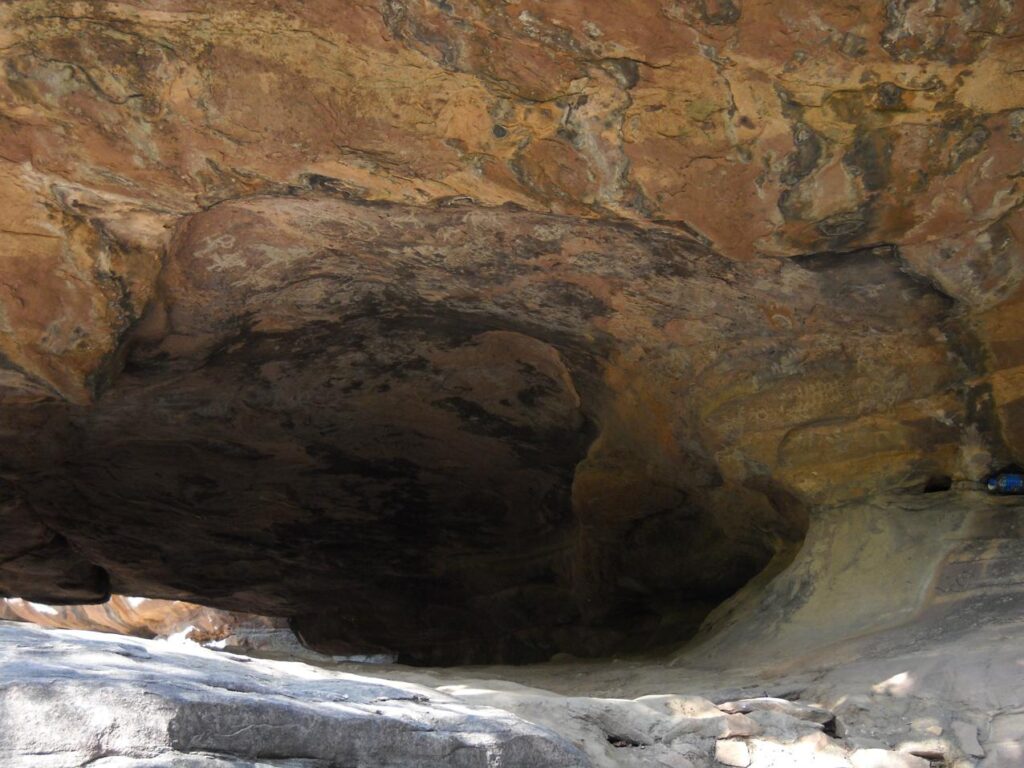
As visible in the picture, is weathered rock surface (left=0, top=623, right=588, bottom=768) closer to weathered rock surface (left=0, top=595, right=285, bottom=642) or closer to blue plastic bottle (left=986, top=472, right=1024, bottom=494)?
blue plastic bottle (left=986, top=472, right=1024, bottom=494)

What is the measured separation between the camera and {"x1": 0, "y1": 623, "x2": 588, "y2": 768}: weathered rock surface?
1921 millimetres

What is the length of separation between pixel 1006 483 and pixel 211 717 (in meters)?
2.83

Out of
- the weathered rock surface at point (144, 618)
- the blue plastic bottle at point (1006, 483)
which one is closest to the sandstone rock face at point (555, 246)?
the blue plastic bottle at point (1006, 483)

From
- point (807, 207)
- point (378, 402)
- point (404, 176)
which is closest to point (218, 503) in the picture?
point (378, 402)

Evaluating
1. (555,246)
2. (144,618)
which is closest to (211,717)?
(555,246)

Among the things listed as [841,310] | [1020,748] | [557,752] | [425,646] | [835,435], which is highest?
[841,310]

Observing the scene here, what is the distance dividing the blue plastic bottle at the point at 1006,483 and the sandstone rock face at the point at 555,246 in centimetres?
7

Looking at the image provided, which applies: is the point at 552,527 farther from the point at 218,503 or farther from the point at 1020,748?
the point at 1020,748

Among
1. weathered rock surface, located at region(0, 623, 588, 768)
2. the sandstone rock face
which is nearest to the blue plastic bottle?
the sandstone rock face

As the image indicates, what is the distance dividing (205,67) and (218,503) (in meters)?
3.97

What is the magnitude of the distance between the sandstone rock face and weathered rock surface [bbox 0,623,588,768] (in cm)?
154

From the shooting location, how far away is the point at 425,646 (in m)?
8.02

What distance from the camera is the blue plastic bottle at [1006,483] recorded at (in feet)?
12.7

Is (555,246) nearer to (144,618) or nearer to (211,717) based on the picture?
(211,717)
